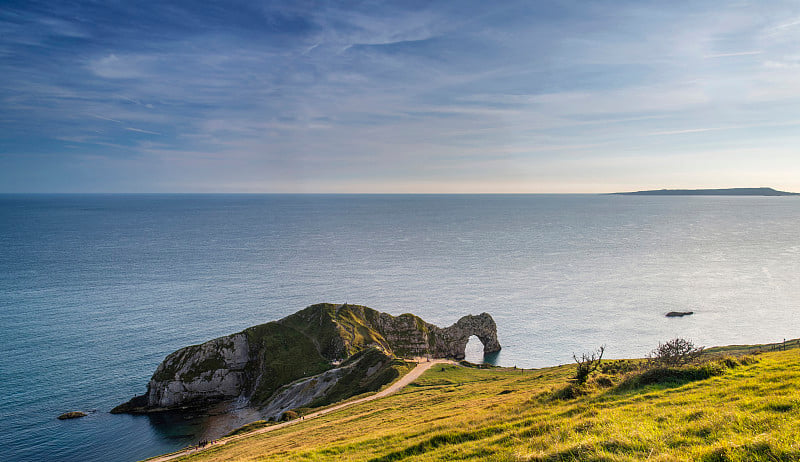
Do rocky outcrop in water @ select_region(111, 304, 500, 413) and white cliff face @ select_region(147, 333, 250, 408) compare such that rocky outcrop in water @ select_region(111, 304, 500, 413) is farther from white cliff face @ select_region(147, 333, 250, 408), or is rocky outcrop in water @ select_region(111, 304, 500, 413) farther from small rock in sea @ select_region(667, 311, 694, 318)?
small rock in sea @ select_region(667, 311, 694, 318)

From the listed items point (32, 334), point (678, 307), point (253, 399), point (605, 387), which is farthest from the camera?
point (678, 307)

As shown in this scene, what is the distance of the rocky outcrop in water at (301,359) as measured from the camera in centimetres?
7275

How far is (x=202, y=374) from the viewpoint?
81000mm

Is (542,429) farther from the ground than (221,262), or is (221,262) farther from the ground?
(542,429)

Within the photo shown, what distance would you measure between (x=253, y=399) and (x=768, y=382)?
79465mm

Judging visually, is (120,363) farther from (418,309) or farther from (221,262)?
(221,262)

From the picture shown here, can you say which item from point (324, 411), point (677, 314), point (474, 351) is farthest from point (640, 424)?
point (677, 314)

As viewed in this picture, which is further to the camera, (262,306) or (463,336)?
(262,306)

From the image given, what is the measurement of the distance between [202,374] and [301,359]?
1900cm

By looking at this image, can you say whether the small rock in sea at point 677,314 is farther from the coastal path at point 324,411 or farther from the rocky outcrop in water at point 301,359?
the coastal path at point 324,411

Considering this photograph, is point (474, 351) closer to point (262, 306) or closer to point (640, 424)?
point (262, 306)

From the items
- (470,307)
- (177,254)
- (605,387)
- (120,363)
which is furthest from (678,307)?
(177,254)

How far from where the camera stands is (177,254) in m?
199

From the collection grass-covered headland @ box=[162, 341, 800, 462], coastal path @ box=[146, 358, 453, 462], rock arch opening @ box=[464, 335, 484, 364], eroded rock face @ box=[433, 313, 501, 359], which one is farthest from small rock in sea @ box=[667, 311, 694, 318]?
grass-covered headland @ box=[162, 341, 800, 462]
